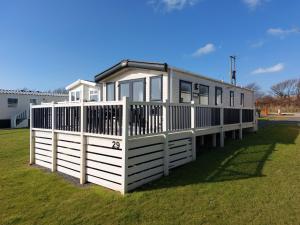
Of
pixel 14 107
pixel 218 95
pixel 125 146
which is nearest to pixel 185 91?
pixel 218 95

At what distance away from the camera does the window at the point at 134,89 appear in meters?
8.91

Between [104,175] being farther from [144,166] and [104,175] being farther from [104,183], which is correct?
[144,166]

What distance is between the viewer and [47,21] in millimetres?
13211

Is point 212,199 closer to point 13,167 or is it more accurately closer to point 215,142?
point 215,142

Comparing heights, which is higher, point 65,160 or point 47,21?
point 47,21

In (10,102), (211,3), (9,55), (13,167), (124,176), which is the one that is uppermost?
(211,3)

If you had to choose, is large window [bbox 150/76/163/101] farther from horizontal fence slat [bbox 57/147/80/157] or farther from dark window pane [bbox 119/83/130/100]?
horizontal fence slat [bbox 57/147/80/157]

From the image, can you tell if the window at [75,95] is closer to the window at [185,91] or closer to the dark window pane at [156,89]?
the dark window pane at [156,89]

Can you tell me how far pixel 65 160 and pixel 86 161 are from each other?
3.21ft

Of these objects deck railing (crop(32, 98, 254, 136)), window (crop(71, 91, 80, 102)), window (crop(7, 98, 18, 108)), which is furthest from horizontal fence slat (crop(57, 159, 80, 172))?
window (crop(7, 98, 18, 108))

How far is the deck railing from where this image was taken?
14.1 feet

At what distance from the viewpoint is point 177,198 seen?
3754mm

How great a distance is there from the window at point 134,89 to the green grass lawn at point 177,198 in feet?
13.7

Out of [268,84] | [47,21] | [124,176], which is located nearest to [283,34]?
[47,21]
